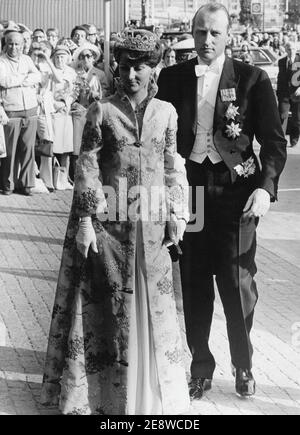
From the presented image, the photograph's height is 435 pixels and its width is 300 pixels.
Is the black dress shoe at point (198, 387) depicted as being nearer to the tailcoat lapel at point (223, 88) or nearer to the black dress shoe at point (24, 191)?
the tailcoat lapel at point (223, 88)

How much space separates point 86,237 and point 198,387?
1.18 m

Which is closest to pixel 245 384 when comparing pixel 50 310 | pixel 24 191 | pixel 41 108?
pixel 50 310

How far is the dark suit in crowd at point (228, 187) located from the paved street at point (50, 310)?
0.32m

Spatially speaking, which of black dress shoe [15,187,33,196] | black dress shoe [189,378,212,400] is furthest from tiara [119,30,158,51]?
black dress shoe [15,187,33,196]

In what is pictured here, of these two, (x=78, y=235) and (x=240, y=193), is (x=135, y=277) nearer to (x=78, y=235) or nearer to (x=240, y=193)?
(x=78, y=235)

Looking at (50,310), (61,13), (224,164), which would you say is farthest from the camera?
(61,13)

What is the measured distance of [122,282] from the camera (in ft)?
16.9

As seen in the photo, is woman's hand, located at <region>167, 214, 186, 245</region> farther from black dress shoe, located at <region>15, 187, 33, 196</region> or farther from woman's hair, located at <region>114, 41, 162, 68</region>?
black dress shoe, located at <region>15, 187, 33, 196</region>

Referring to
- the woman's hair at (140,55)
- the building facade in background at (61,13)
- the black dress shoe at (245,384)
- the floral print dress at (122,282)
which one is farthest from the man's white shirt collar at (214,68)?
the building facade in background at (61,13)

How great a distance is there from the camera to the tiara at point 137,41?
16.5 feet

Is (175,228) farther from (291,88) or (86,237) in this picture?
(291,88)

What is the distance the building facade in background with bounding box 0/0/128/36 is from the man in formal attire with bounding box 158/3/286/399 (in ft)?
101

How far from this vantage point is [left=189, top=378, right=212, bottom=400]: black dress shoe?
18.8ft

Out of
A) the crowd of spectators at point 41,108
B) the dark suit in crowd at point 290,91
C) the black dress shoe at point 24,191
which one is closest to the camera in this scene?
the crowd of spectators at point 41,108
